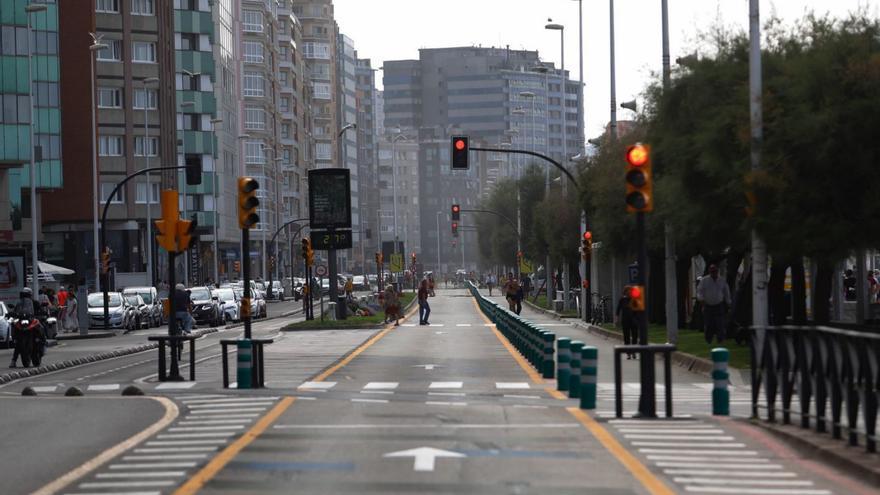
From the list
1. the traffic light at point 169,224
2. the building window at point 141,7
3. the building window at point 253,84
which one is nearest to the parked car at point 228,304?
the building window at point 141,7

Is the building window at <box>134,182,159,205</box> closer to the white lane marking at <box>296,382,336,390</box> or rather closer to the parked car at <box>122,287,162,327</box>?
the parked car at <box>122,287,162,327</box>

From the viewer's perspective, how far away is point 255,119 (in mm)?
156750

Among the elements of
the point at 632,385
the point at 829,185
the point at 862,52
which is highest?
the point at 862,52

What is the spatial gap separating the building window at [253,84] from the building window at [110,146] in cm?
4381

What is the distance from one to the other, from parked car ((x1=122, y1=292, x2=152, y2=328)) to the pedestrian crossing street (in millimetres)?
53054

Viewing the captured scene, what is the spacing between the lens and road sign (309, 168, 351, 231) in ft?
206

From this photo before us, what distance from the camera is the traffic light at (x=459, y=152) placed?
50.4 m

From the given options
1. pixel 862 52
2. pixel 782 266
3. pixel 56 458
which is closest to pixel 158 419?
pixel 56 458

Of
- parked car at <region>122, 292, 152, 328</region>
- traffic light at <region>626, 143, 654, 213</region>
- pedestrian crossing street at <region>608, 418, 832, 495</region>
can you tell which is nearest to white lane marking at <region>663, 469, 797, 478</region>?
pedestrian crossing street at <region>608, 418, 832, 495</region>

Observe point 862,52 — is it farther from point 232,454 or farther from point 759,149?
point 232,454

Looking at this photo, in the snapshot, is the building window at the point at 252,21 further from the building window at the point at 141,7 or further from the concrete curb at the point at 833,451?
the concrete curb at the point at 833,451

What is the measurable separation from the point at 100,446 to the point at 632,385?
1265 centimetres

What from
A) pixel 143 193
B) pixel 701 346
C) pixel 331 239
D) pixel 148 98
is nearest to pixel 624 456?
pixel 701 346

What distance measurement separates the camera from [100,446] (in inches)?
704
